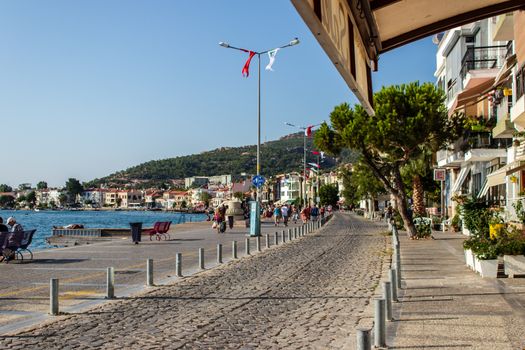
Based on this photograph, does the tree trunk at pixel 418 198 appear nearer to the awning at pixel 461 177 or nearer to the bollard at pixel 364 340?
the awning at pixel 461 177

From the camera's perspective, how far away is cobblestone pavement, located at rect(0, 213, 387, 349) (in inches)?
328

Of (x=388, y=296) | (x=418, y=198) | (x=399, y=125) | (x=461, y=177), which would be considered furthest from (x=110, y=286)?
(x=418, y=198)

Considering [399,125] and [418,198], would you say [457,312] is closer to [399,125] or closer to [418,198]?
[399,125]

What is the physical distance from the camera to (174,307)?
11.1m

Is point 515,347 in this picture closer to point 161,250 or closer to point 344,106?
point 161,250

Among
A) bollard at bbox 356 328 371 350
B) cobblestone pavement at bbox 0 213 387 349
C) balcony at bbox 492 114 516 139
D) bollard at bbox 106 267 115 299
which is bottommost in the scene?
cobblestone pavement at bbox 0 213 387 349

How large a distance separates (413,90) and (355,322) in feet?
76.3

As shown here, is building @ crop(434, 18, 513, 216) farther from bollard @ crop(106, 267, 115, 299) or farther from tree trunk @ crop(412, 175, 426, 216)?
bollard @ crop(106, 267, 115, 299)

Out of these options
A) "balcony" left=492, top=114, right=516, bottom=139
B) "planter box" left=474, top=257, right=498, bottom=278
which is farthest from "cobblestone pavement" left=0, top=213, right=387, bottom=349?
"balcony" left=492, top=114, right=516, bottom=139

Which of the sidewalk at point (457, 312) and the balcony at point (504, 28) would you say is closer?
the sidewalk at point (457, 312)

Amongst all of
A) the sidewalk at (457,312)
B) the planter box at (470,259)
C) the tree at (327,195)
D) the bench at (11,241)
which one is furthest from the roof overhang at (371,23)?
the tree at (327,195)

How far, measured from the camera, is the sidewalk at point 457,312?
8008 millimetres

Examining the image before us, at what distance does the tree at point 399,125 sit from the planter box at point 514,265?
53.2 ft

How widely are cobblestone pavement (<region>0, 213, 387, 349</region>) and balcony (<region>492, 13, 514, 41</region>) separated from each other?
→ 9252 millimetres
